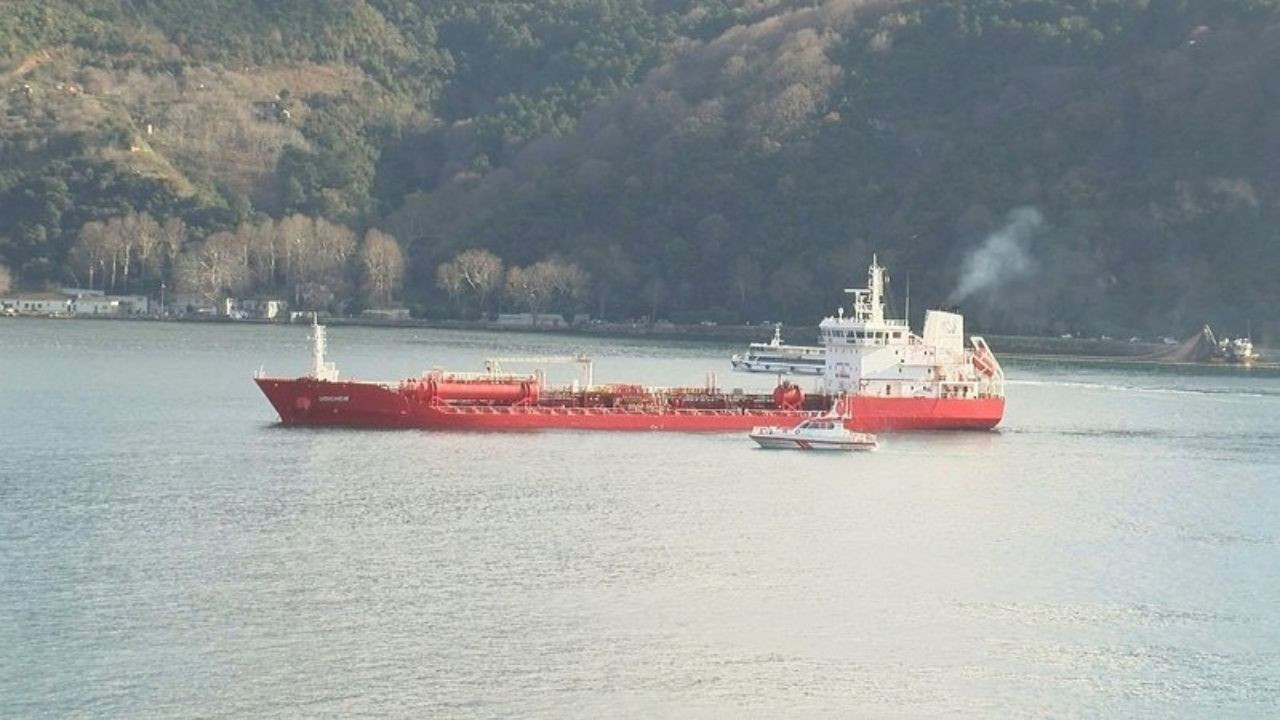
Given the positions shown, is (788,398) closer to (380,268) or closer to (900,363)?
(900,363)

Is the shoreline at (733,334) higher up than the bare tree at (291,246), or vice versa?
the bare tree at (291,246)

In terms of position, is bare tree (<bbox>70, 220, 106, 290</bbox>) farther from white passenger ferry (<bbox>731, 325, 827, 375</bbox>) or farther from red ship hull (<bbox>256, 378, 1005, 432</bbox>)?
red ship hull (<bbox>256, 378, 1005, 432</bbox>)

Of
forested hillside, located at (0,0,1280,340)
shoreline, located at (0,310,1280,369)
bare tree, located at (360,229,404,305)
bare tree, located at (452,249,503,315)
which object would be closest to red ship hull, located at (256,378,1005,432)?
shoreline, located at (0,310,1280,369)

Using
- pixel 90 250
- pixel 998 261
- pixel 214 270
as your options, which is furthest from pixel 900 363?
pixel 90 250

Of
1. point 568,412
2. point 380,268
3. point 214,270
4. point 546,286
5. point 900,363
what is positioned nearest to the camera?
point 568,412

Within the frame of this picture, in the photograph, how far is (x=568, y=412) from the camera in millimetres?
73438

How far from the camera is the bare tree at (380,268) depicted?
168 metres

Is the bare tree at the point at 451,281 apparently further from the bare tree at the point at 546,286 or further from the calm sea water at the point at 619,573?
the calm sea water at the point at 619,573

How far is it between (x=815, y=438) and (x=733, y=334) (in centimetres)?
8355

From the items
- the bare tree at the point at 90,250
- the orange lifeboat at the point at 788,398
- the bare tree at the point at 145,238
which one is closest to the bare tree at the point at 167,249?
the bare tree at the point at 145,238

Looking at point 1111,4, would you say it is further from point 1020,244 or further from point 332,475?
point 332,475

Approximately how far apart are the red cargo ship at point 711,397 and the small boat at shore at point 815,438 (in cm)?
404

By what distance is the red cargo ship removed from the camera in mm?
71062

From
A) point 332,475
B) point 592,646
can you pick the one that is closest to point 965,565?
point 592,646
